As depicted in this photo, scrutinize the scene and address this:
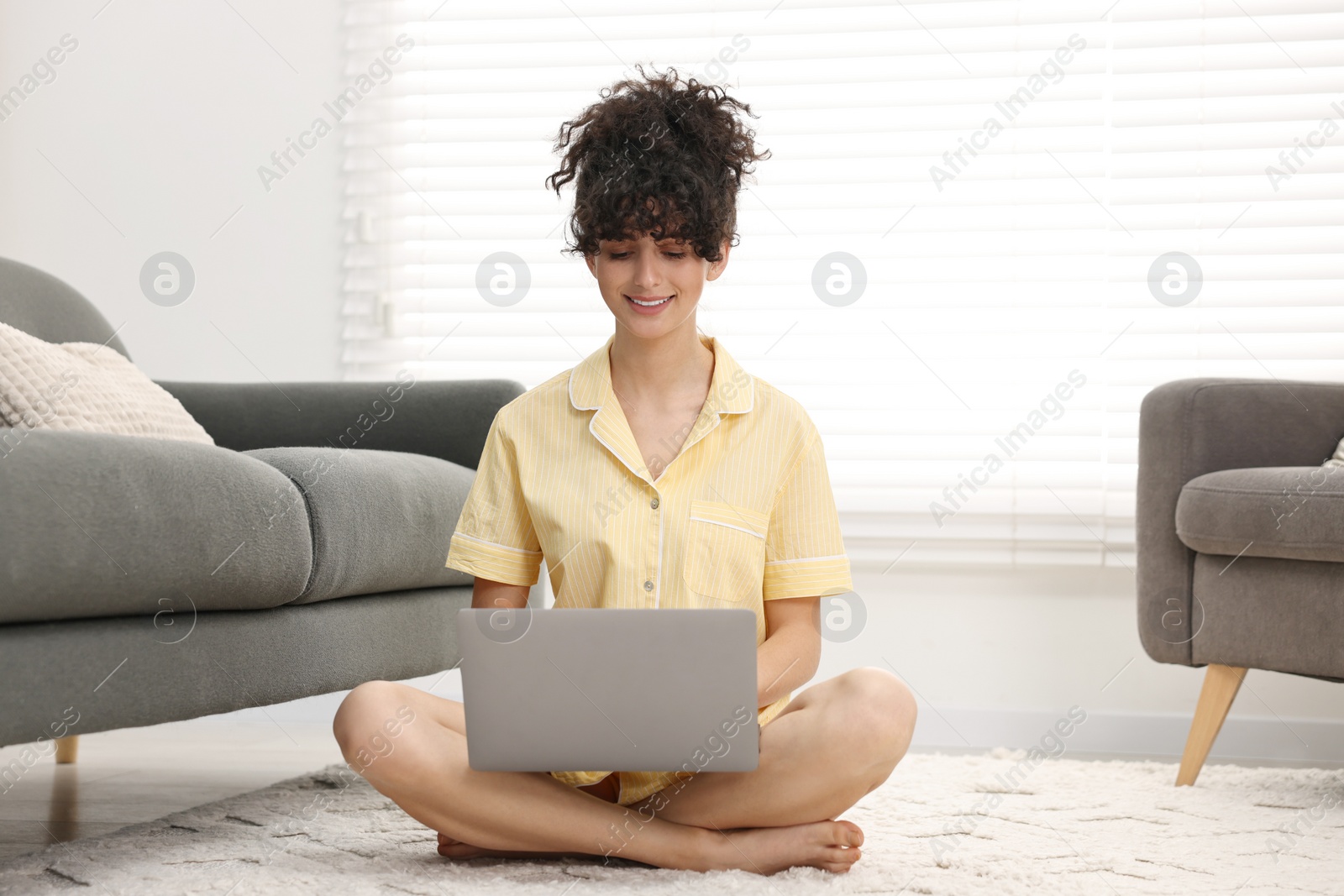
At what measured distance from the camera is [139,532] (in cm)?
111

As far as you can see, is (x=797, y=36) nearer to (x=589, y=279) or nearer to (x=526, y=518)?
(x=589, y=279)

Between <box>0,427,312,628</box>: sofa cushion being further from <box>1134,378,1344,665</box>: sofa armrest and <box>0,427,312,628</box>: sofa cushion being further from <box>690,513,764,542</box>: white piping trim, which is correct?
<box>1134,378,1344,665</box>: sofa armrest

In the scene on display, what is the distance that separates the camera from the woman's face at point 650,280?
4.09 ft

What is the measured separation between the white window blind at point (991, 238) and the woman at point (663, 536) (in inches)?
48.4

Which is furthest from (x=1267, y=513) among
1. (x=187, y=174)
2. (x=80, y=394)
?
(x=187, y=174)

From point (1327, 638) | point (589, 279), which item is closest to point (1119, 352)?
point (1327, 638)

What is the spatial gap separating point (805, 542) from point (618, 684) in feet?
1.11

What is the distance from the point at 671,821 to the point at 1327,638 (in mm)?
1018

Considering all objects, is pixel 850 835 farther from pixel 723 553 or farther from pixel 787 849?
pixel 723 553

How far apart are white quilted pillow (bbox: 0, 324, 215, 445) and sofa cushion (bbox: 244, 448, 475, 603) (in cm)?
14

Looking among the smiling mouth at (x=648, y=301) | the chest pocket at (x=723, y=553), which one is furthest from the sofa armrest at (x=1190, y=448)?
the smiling mouth at (x=648, y=301)

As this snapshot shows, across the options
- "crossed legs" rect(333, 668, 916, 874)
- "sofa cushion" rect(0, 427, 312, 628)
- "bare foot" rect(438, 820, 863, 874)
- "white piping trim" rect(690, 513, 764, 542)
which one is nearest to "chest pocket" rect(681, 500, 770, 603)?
"white piping trim" rect(690, 513, 764, 542)

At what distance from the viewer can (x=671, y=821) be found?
1210 millimetres

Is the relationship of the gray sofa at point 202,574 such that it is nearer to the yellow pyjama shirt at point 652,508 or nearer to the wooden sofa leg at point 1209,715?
the yellow pyjama shirt at point 652,508
